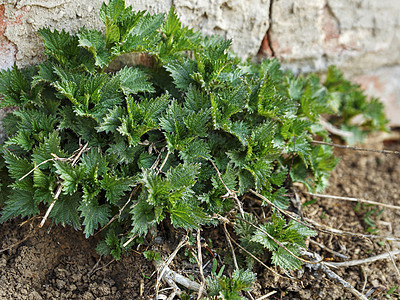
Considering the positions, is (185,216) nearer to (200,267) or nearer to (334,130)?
(200,267)

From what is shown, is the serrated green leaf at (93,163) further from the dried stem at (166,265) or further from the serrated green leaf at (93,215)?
the dried stem at (166,265)

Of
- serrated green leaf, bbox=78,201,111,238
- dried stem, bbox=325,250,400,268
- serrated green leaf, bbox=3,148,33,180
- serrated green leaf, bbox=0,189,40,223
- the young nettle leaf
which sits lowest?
dried stem, bbox=325,250,400,268

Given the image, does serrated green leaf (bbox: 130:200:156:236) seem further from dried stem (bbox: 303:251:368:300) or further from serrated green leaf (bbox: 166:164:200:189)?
dried stem (bbox: 303:251:368:300)

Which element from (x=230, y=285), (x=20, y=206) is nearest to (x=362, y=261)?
(x=230, y=285)

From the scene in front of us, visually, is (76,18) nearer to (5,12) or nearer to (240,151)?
(5,12)

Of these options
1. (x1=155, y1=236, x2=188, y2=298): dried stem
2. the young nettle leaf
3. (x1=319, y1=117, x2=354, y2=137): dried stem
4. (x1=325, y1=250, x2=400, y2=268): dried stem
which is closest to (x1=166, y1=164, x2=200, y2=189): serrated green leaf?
(x1=155, y1=236, x2=188, y2=298): dried stem

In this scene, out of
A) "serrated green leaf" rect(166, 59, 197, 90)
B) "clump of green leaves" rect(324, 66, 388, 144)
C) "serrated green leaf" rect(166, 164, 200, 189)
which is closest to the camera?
"serrated green leaf" rect(166, 164, 200, 189)

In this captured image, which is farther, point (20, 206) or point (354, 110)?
point (354, 110)

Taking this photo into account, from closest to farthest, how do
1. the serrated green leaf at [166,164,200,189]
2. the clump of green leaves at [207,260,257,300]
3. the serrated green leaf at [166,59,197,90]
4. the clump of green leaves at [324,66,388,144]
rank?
the clump of green leaves at [207,260,257,300] → the serrated green leaf at [166,164,200,189] → the serrated green leaf at [166,59,197,90] → the clump of green leaves at [324,66,388,144]

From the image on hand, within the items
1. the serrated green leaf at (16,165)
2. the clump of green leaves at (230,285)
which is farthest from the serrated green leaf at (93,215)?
the clump of green leaves at (230,285)
